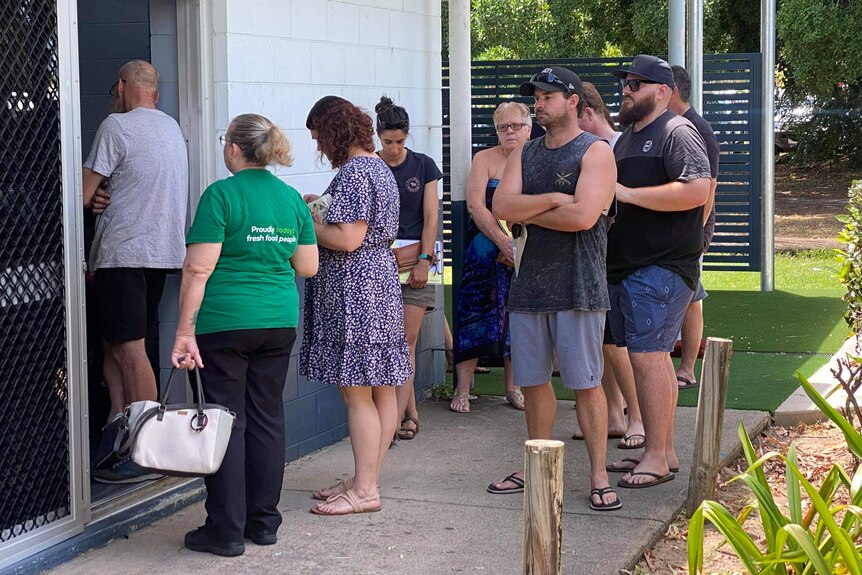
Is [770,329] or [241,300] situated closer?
[241,300]

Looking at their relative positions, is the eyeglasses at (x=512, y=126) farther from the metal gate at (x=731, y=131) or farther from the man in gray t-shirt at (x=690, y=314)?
the metal gate at (x=731, y=131)

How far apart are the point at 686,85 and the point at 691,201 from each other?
6.43 ft

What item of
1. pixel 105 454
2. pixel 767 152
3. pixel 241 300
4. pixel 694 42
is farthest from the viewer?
pixel 767 152

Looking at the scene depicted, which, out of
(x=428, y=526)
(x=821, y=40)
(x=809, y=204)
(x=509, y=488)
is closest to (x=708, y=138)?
(x=509, y=488)

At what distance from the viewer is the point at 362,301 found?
5.36 m

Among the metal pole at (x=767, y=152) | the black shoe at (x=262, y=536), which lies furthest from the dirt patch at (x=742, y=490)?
the metal pole at (x=767, y=152)

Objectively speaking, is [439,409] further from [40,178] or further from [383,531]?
[40,178]

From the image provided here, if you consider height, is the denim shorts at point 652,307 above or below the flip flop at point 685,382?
above

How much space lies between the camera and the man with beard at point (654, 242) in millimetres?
5750

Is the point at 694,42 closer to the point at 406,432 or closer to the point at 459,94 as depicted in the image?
the point at 459,94

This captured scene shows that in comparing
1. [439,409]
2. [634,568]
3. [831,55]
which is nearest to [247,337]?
[634,568]

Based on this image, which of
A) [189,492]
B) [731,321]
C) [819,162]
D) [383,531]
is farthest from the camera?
[819,162]

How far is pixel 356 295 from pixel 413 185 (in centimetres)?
150

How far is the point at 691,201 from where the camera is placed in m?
5.74
